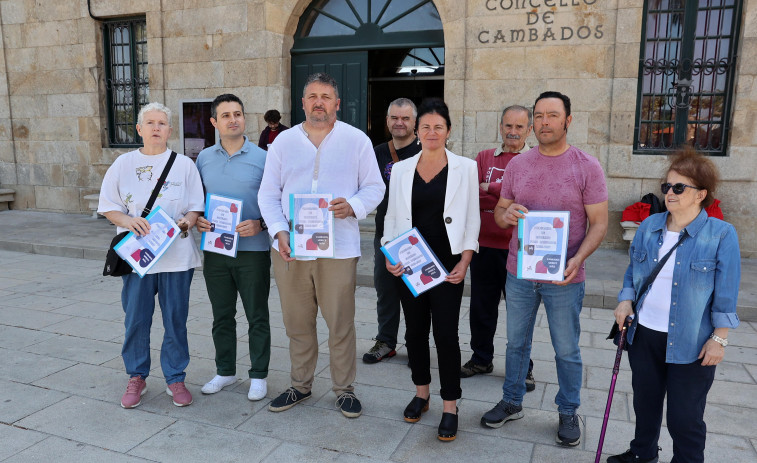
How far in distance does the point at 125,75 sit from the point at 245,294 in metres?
8.72

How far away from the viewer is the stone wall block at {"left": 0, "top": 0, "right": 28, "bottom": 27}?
1084cm

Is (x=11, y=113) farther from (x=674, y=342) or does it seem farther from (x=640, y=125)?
(x=674, y=342)

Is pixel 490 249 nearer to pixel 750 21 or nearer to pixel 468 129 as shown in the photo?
pixel 468 129

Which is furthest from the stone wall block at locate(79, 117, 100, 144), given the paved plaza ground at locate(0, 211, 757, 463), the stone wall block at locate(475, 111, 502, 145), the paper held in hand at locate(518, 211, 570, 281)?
the paper held in hand at locate(518, 211, 570, 281)

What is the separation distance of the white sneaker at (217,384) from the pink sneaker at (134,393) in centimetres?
38

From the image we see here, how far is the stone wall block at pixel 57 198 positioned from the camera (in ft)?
36.5

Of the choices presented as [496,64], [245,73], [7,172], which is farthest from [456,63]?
[7,172]

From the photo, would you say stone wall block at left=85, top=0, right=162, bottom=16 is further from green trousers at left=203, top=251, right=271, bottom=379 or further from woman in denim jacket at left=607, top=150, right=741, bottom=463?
woman in denim jacket at left=607, top=150, right=741, bottom=463

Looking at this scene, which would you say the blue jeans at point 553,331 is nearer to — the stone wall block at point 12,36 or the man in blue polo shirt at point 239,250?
the man in blue polo shirt at point 239,250

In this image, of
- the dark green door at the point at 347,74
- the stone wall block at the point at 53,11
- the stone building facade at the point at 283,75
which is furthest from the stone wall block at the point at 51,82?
the dark green door at the point at 347,74

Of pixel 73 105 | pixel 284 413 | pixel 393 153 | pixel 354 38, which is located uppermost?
pixel 354 38

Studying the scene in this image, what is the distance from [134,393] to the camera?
11.6ft

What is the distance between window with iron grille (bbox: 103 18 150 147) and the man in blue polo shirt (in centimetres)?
768

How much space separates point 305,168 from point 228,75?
685cm
